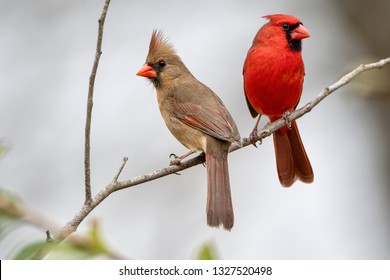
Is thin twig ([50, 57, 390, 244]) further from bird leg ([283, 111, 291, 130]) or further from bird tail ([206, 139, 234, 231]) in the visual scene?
bird tail ([206, 139, 234, 231])

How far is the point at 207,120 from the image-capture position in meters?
2.70

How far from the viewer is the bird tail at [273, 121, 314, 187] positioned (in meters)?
1.97

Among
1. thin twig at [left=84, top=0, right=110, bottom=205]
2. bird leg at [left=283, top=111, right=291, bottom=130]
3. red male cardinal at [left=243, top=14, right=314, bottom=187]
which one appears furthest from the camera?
red male cardinal at [left=243, top=14, right=314, bottom=187]

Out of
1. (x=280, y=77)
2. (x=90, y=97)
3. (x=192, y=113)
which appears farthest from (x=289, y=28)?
(x=90, y=97)

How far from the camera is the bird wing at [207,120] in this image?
255 centimetres

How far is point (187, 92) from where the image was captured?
303cm

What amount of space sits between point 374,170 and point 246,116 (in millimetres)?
2488

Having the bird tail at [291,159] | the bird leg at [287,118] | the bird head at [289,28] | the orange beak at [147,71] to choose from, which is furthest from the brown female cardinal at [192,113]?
the bird head at [289,28]

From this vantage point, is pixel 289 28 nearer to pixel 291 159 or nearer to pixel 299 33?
A: pixel 299 33

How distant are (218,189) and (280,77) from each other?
460mm

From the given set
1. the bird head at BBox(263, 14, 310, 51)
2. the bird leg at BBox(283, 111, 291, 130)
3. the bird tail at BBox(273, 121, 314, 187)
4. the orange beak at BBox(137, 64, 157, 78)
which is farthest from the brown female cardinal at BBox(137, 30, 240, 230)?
the bird head at BBox(263, 14, 310, 51)

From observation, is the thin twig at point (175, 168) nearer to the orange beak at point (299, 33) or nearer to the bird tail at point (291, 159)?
the bird tail at point (291, 159)

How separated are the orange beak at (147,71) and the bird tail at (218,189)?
1.73ft

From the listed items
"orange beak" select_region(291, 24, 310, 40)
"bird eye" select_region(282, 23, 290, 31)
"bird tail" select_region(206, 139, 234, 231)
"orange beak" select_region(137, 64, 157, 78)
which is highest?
"orange beak" select_region(137, 64, 157, 78)
